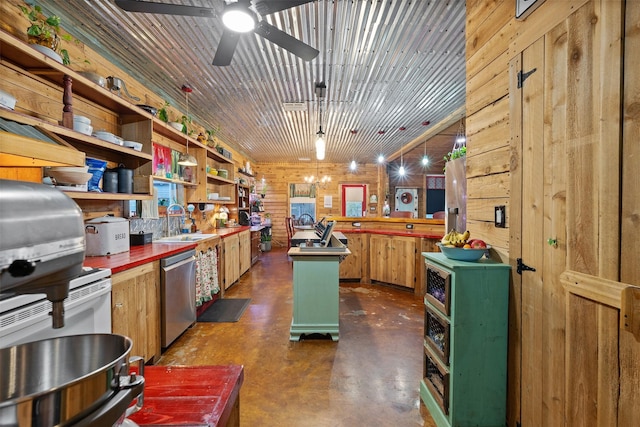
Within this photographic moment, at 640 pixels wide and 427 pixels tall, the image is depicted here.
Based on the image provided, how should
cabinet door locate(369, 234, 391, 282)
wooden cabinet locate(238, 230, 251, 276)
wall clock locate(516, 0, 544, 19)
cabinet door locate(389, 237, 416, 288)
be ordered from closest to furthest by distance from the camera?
1. wall clock locate(516, 0, 544, 19)
2. cabinet door locate(389, 237, 416, 288)
3. cabinet door locate(369, 234, 391, 282)
4. wooden cabinet locate(238, 230, 251, 276)

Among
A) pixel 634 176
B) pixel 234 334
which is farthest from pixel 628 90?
pixel 234 334

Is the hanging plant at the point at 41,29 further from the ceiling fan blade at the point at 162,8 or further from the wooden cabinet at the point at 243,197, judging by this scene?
the wooden cabinet at the point at 243,197

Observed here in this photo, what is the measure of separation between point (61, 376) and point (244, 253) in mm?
5450

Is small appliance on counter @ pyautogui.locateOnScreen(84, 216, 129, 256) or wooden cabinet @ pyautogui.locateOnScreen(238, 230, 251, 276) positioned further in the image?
wooden cabinet @ pyautogui.locateOnScreen(238, 230, 251, 276)

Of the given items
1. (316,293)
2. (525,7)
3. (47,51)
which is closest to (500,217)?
(525,7)

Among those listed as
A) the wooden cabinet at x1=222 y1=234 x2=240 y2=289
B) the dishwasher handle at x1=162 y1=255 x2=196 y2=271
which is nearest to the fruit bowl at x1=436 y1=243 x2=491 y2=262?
the dishwasher handle at x1=162 y1=255 x2=196 y2=271

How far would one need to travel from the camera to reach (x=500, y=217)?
6.13ft

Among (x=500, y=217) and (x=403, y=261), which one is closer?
(x=500, y=217)

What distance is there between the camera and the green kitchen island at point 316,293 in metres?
3.11

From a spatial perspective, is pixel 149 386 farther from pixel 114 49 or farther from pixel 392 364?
pixel 114 49

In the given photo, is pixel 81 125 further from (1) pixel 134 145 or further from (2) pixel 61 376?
(2) pixel 61 376

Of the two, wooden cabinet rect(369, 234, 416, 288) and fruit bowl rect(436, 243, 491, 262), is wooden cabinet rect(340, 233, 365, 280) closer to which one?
wooden cabinet rect(369, 234, 416, 288)

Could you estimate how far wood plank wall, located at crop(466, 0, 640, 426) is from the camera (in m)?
1.11

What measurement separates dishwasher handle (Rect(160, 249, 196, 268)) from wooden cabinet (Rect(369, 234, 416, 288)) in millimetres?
3124
